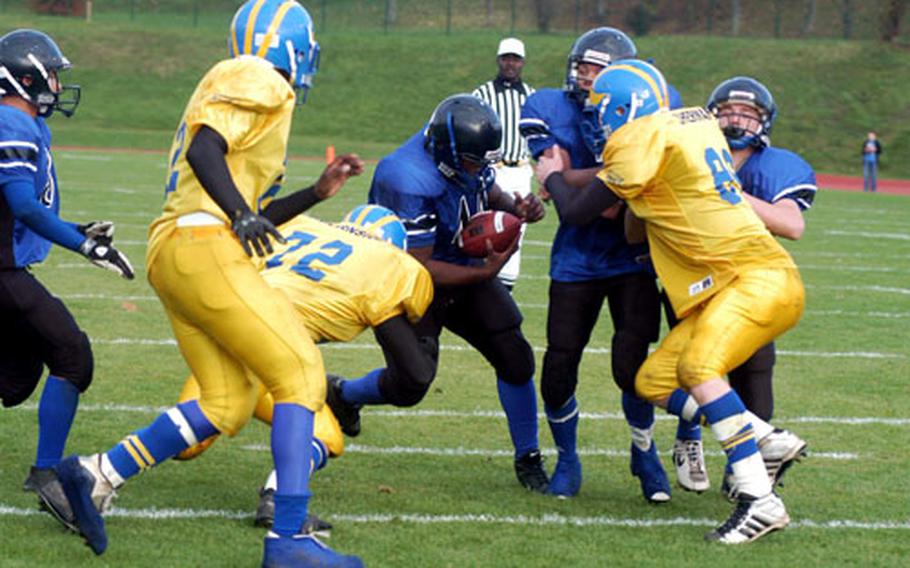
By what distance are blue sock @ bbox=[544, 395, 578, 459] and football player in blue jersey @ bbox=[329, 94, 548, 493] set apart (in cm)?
12

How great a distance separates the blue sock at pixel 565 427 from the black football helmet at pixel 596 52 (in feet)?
4.16

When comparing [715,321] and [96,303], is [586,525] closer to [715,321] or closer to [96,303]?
[715,321]

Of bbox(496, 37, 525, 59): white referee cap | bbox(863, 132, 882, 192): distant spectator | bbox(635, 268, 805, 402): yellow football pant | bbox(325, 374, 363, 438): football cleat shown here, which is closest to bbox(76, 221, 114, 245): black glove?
bbox(325, 374, 363, 438): football cleat

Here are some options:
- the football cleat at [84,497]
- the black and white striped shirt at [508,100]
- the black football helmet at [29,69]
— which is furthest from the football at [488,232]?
the black and white striped shirt at [508,100]

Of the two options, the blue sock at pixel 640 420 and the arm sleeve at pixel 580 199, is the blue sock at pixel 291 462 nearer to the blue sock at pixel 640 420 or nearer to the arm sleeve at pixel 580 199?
the arm sleeve at pixel 580 199

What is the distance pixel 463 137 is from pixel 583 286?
0.80 m

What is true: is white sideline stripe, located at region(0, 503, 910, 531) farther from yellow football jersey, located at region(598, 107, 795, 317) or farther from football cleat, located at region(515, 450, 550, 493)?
yellow football jersey, located at region(598, 107, 795, 317)

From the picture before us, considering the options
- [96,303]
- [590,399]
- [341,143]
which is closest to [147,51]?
[341,143]

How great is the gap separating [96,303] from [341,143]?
21263mm

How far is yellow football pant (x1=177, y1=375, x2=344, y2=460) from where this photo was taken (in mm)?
4637

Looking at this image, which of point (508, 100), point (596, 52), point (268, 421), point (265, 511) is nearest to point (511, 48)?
point (508, 100)

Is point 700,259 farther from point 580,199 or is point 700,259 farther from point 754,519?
point 754,519

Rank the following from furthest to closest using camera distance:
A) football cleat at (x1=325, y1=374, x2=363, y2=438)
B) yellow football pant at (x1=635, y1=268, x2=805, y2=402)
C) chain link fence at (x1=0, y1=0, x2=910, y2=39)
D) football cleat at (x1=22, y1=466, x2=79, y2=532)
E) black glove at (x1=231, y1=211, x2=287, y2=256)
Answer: chain link fence at (x1=0, y1=0, x2=910, y2=39)
football cleat at (x1=325, y1=374, x2=363, y2=438)
yellow football pant at (x1=635, y1=268, x2=805, y2=402)
football cleat at (x1=22, y1=466, x2=79, y2=532)
black glove at (x1=231, y1=211, x2=287, y2=256)

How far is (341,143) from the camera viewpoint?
30484 mm
